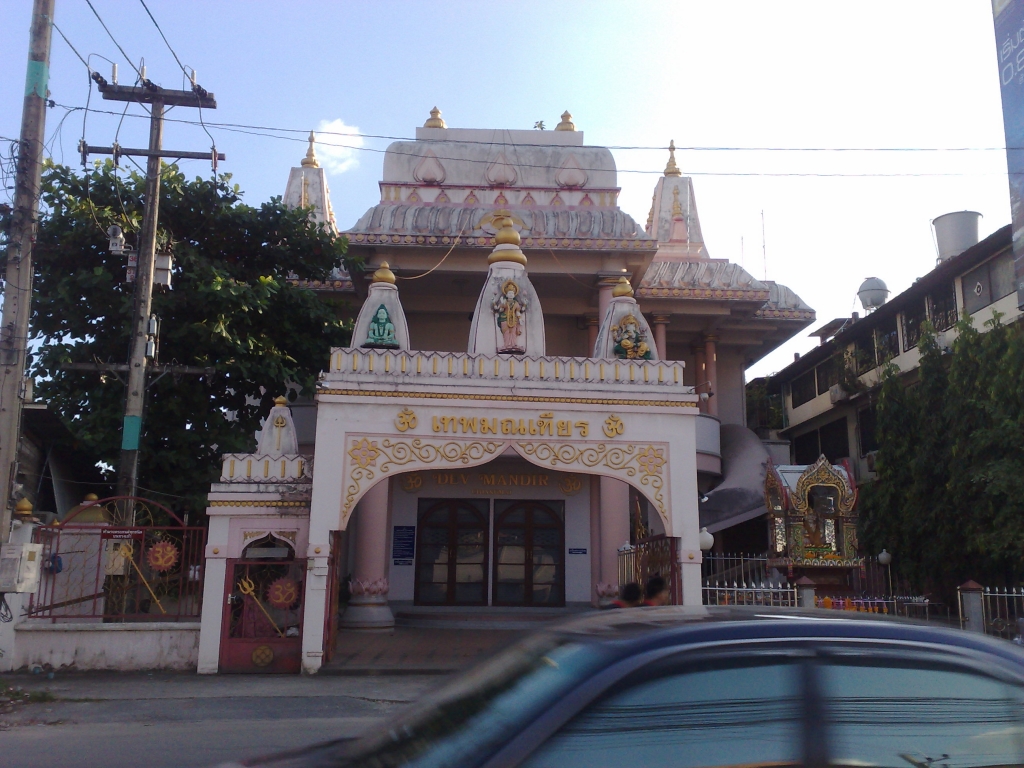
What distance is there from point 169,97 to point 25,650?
8157mm

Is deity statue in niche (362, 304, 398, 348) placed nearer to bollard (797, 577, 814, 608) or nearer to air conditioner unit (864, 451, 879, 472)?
bollard (797, 577, 814, 608)

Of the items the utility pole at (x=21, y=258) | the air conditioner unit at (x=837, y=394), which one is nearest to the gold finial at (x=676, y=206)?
the air conditioner unit at (x=837, y=394)

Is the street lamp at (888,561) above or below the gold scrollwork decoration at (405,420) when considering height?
below

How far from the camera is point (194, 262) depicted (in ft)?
47.5

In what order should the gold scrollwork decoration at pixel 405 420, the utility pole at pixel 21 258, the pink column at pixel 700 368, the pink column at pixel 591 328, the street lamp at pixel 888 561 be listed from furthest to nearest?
the pink column at pixel 700 368 → the pink column at pixel 591 328 → the street lamp at pixel 888 561 → the gold scrollwork decoration at pixel 405 420 → the utility pole at pixel 21 258

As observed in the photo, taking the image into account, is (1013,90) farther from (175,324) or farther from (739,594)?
(175,324)

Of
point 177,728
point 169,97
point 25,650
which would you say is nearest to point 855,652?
point 177,728

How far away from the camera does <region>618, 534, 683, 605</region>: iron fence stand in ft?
35.4

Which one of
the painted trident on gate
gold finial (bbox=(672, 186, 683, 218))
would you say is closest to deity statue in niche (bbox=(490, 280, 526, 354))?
the painted trident on gate

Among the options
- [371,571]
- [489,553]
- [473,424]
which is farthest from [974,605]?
[371,571]

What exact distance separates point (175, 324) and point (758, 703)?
551 inches

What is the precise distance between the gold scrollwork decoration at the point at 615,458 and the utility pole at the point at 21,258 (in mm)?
5585

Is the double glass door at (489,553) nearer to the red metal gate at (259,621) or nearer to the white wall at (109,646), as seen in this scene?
the red metal gate at (259,621)

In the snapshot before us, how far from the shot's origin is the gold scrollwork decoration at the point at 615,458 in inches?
426
